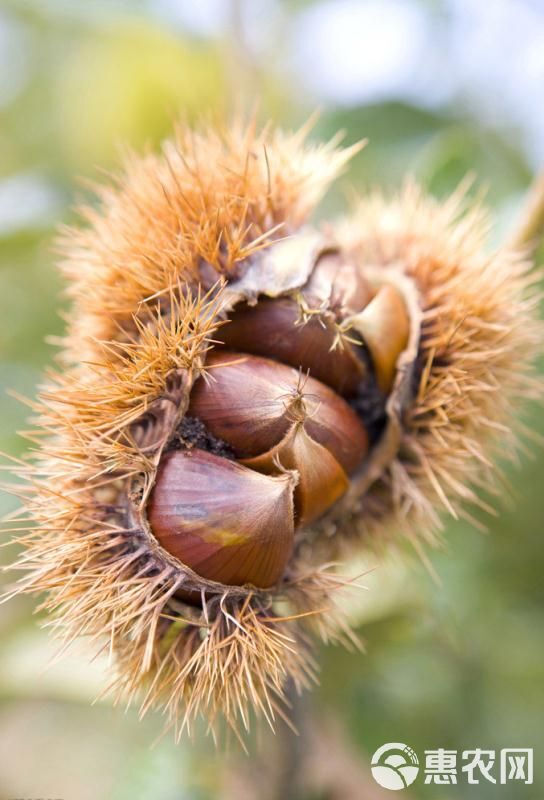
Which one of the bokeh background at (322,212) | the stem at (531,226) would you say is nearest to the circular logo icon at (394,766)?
the bokeh background at (322,212)

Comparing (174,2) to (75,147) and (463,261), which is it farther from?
(463,261)

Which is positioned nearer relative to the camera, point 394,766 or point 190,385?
point 190,385

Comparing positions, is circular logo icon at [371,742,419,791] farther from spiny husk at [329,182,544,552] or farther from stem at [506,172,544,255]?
stem at [506,172,544,255]

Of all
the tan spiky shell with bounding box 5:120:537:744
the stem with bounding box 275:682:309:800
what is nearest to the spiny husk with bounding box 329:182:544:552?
the tan spiky shell with bounding box 5:120:537:744

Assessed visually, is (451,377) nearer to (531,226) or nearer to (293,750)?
(531,226)

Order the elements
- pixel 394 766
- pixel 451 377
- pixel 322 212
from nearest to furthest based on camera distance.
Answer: pixel 451 377
pixel 394 766
pixel 322 212

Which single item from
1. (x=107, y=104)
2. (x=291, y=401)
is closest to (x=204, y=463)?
(x=291, y=401)

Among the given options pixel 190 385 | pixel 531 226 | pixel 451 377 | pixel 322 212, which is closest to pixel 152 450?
pixel 190 385
